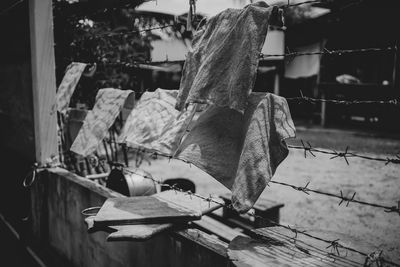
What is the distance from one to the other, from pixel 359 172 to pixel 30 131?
26.4 ft

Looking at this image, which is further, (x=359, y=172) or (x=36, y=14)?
(x=359, y=172)

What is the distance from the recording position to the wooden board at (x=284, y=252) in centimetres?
176

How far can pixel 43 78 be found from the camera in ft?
14.0

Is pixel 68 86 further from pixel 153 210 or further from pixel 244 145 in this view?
pixel 244 145

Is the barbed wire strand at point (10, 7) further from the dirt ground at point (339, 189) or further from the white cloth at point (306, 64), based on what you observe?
A: the white cloth at point (306, 64)

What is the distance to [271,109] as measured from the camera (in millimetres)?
1899

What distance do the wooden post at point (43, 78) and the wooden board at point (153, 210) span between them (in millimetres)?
2174

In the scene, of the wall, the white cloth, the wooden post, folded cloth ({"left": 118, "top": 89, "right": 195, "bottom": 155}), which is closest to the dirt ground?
the wall

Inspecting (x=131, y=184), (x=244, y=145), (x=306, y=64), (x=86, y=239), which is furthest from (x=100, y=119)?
(x=306, y=64)

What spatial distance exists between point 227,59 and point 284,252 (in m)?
1.19

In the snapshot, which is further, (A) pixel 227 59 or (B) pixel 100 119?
(B) pixel 100 119

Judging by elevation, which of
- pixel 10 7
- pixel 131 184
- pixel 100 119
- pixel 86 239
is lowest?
pixel 86 239

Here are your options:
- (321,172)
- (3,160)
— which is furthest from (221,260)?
(321,172)

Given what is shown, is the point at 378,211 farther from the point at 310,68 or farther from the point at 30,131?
the point at 310,68
